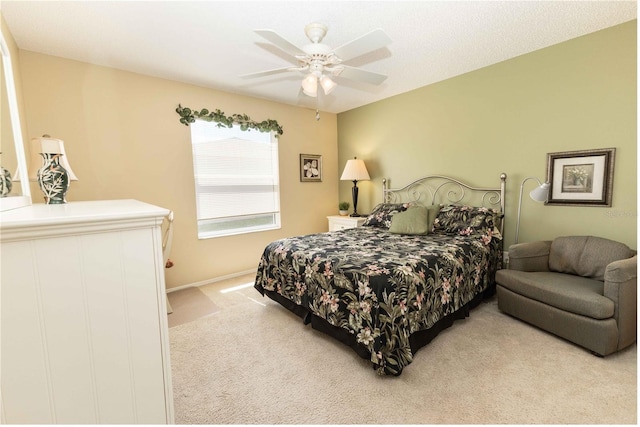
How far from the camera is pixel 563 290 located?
2.07m

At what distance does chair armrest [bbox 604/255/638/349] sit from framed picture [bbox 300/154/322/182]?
142 inches

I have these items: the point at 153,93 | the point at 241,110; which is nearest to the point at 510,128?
the point at 241,110

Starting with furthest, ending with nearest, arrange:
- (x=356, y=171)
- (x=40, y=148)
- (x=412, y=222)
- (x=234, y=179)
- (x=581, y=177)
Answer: (x=356, y=171) → (x=234, y=179) → (x=412, y=222) → (x=581, y=177) → (x=40, y=148)

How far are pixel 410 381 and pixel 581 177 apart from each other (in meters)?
2.50

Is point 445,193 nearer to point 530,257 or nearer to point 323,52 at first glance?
point 530,257

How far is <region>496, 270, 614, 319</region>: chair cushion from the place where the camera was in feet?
6.22

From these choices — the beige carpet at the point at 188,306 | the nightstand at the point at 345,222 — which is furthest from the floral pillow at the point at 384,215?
the beige carpet at the point at 188,306

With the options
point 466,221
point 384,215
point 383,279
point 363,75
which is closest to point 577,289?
point 466,221

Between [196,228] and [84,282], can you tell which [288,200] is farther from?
[84,282]

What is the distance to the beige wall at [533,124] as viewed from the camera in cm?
235

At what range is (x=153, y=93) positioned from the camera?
3129mm

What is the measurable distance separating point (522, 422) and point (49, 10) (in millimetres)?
4006

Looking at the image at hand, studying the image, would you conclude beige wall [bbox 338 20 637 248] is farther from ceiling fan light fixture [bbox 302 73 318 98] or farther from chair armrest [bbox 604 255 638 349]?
ceiling fan light fixture [bbox 302 73 318 98]

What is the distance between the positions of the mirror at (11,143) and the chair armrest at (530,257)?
3467 mm
